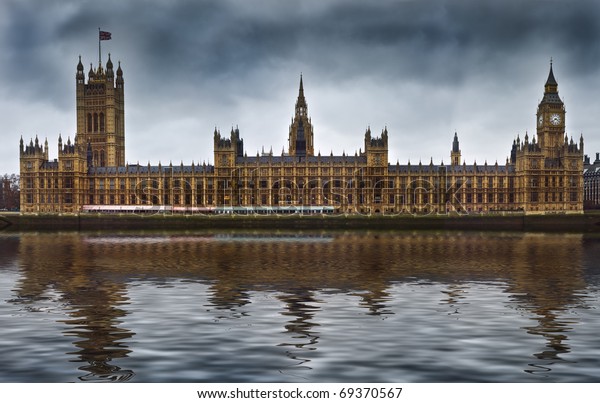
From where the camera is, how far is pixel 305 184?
147 m

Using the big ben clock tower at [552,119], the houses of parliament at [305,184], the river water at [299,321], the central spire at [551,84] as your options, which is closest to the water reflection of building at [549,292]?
the river water at [299,321]

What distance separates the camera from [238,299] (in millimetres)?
30000

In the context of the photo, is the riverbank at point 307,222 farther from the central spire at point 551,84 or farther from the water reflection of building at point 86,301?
the central spire at point 551,84

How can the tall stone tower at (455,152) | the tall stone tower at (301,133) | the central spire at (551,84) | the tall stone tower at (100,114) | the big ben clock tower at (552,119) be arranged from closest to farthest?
the central spire at (551,84), the big ben clock tower at (552,119), the tall stone tower at (301,133), the tall stone tower at (100,114), the tall stone tower at (455,152)

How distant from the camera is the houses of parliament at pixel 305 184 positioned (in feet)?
481

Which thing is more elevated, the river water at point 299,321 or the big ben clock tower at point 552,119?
the big ben clock tower at point 552,119

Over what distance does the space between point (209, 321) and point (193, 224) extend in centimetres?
8620

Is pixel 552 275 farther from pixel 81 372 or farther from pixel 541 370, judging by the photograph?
pixel 81 372

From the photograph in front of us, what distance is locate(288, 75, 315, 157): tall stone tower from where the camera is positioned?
163750 millimetres

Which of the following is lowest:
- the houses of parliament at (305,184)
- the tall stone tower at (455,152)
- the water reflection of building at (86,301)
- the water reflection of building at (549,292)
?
the water reflection of building at (549,292)

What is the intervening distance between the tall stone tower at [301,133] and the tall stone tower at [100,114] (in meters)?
43.7

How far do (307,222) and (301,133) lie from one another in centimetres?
5886

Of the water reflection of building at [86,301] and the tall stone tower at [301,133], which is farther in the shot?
the tall stone tower at [301,133]
